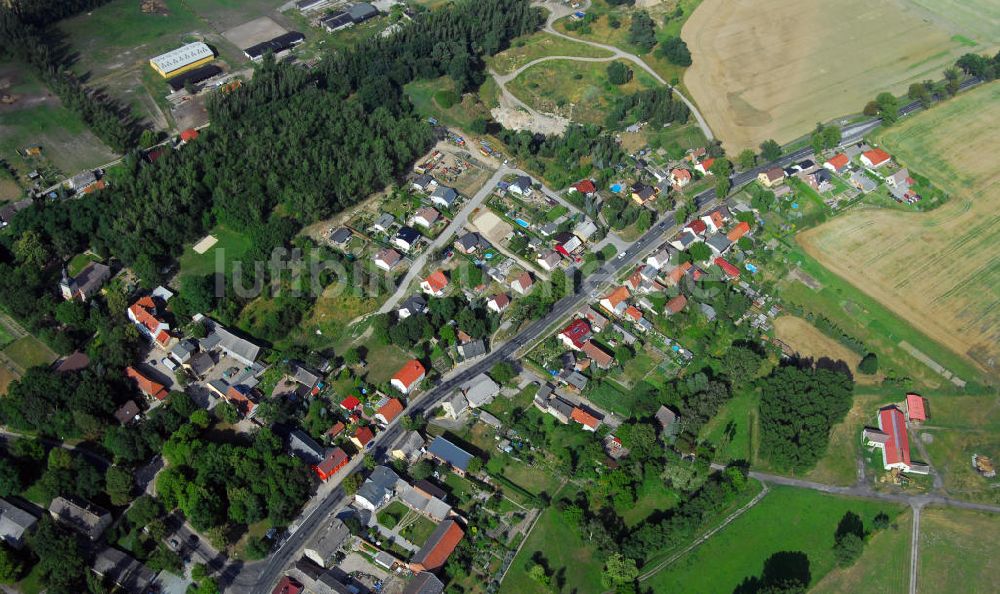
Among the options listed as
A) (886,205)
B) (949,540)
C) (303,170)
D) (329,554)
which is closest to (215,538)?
(329,554)

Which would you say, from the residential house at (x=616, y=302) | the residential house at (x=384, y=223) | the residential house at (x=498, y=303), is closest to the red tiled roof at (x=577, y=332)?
the residential house at (x=616, y=302)

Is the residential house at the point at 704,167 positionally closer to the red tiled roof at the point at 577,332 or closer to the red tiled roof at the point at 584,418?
the red tiled roof at the point at 577,332

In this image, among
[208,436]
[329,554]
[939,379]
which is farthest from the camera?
[939,379]

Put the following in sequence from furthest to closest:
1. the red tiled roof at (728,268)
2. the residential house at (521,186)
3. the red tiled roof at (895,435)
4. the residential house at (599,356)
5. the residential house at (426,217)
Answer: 1. the residential house at (521,186)
2. the residential house at (426,217)
3. the red tiled roof at (728,268)
4. the residential house at (599,356)
5. the red tiled roof at (895,435)

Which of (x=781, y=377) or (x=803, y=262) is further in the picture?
(x=803, y=262)

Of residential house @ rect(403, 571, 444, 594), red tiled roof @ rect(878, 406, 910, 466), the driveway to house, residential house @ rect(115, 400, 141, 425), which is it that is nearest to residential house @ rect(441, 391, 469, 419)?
the driveway to house

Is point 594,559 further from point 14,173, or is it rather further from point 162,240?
point 14,173
